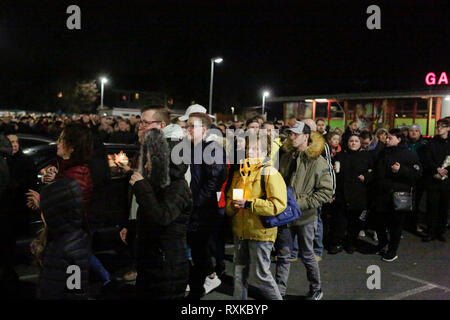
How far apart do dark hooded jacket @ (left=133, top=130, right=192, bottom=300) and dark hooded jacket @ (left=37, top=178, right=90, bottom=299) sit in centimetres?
48

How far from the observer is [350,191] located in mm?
6793

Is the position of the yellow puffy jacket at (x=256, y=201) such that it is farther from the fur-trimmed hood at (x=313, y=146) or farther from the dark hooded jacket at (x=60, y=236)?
the dark hooded jacket at (x=60, y=236)

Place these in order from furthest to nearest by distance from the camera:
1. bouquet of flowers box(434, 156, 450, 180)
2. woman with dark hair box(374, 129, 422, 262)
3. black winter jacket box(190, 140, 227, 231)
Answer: bouquet of flowers box(434, 156, 450, 180) < woman with dark hair box(374, 129, 422, 262) < black winter jacket box(190, 140, 227, 231)

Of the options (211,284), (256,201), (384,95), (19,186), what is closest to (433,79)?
(384,95)

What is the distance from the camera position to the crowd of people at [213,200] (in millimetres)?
3193

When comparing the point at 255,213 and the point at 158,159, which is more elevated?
the point at 158,159

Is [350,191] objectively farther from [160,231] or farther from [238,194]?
[160,231]

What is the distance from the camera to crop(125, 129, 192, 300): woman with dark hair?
3131mm

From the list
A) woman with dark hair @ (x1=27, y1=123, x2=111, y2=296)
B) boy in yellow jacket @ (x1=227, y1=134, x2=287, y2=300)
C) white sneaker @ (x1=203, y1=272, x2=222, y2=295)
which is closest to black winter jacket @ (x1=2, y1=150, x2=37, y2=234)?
woman with dark hair @ (x1=27, y1=123, x2=111, y2=296)

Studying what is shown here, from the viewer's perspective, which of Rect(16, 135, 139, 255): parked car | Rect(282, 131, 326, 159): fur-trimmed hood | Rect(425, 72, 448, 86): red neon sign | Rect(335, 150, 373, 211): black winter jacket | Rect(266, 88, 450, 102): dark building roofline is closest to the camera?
Rect(282, 131, 326, 159): fur-trimmed hood

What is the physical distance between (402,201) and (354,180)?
2.54 feet

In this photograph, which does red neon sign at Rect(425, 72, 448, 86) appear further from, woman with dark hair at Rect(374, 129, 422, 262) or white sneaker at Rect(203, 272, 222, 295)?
white sneaker at Rect(203, 272, 222, 295)
